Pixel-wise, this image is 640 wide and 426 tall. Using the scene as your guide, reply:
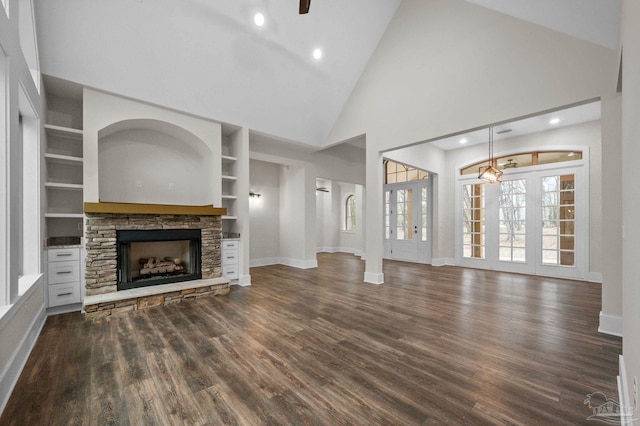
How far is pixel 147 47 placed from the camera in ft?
11.3

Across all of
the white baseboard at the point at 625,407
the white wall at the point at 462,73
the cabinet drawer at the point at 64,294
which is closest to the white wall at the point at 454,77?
the white wall at the point at 462,73

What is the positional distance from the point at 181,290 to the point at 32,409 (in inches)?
88.5

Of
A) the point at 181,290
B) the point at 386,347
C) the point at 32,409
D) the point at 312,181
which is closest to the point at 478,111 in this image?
the point at 386,347

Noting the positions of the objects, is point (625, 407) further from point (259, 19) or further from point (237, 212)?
point (259, 19)

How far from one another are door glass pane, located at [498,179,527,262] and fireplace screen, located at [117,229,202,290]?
6424mm

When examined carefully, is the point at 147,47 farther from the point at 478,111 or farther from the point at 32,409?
the point at 478,111

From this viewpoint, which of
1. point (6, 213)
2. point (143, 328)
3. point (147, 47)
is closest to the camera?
point (6, 213)

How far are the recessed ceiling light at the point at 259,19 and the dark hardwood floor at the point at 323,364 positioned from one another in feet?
12.5

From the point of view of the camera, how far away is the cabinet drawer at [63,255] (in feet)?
10.7

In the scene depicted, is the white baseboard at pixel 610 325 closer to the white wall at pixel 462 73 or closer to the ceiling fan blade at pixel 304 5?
the white wall at pixel 462 73

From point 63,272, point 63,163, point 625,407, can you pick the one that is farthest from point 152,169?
point 625,407

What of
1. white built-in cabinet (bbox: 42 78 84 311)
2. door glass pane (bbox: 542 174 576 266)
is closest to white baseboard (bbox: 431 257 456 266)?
door glass pane (bbox: 542 174 576 266)

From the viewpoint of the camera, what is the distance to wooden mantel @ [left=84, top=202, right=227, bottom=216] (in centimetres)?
338

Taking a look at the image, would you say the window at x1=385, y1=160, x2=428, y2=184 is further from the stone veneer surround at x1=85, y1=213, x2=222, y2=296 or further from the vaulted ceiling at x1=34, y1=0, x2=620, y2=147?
the stone veneer surround at x1=85, y1=213, x2=222, y2=296
